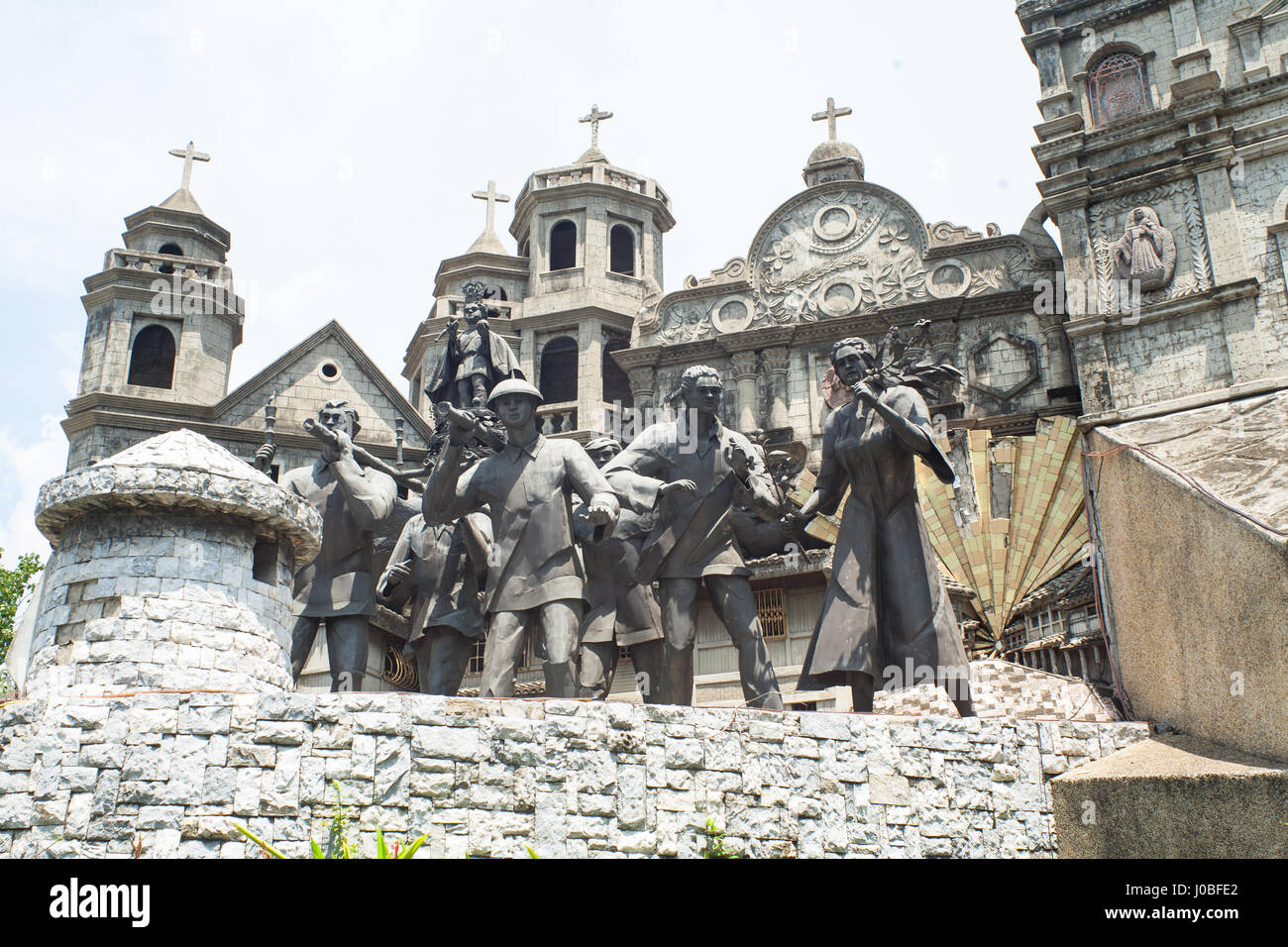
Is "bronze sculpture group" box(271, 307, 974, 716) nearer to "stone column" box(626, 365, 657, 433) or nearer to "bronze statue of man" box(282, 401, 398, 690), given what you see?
"bronze statue of man" box(282, 401, 398, 690)

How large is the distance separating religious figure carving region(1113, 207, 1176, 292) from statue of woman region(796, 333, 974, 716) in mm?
13641

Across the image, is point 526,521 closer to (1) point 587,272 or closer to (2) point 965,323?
(2) point 965,323

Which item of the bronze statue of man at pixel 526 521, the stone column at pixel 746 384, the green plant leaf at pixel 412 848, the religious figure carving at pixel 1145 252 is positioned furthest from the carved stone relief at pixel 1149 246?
the green plant leaf at pixel 412 848

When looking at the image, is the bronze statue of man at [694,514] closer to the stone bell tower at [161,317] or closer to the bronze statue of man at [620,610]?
the bronze statue of man at [620,610]

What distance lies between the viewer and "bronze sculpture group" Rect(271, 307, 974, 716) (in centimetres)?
904

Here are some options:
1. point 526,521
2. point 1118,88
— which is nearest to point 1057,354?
point 1118,88

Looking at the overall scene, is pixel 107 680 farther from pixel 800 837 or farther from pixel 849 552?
pixel 849 552

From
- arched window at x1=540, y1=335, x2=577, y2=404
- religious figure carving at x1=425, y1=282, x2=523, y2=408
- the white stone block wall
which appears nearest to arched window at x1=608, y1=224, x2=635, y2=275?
arched window at x1=540, y1=335, x2=577, y2=404

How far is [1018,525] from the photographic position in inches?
728

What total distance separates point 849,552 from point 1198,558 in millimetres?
2417

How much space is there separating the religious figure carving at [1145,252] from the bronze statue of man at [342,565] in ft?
49.5

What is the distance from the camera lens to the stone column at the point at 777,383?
982 inches

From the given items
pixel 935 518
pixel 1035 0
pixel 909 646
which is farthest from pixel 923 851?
pixel 1035 0

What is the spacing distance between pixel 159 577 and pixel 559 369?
78.3ft
